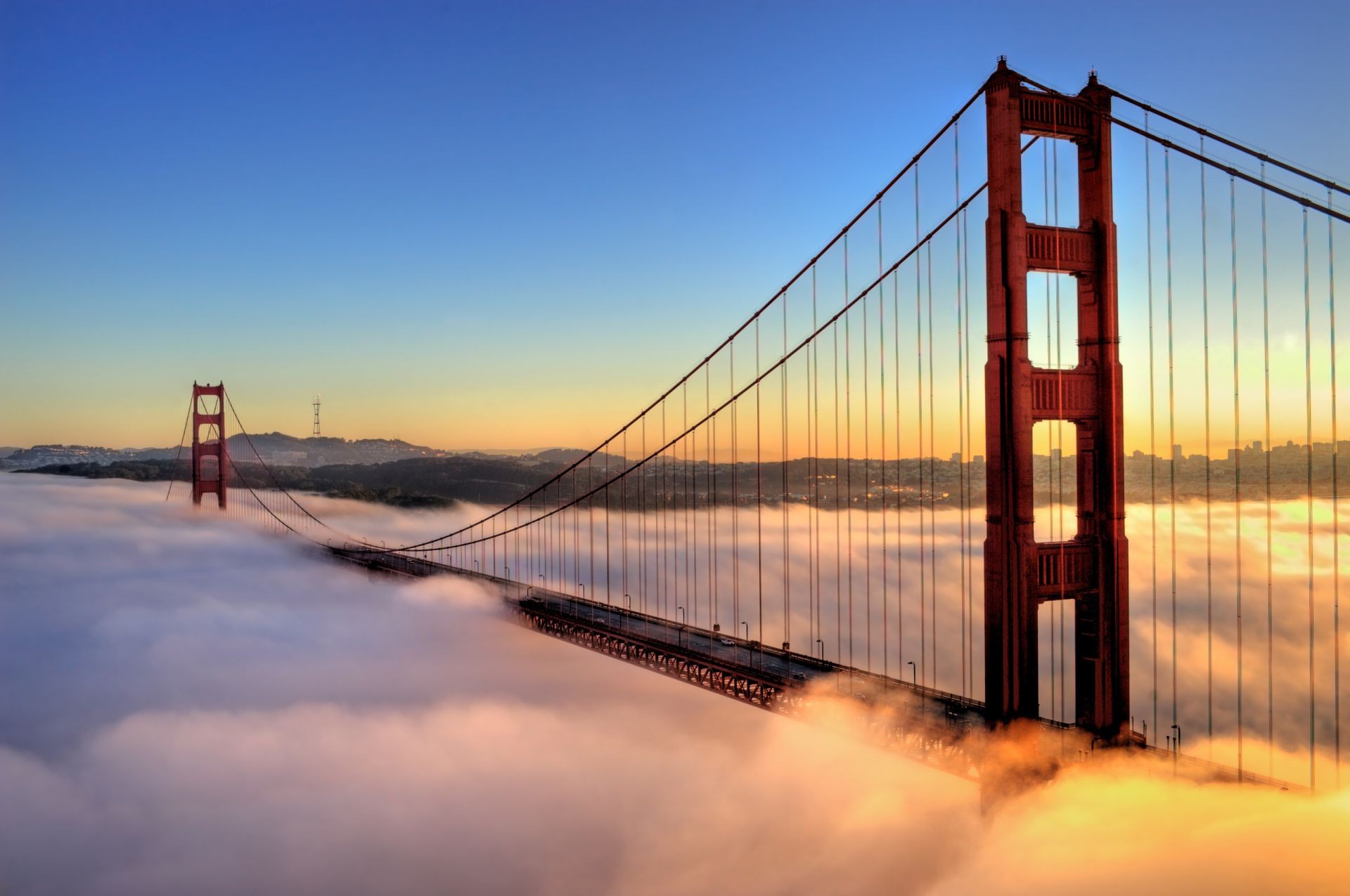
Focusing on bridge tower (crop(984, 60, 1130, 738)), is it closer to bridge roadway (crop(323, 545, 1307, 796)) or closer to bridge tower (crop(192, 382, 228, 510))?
bridge roadway (crop(323, 545, 1307, 796))

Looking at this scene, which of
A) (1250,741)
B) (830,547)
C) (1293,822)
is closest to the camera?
(1293,822)

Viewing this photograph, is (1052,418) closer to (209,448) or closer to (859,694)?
(859,694)

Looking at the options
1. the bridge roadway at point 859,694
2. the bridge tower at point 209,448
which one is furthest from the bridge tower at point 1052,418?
the bridge tower at point 209,448

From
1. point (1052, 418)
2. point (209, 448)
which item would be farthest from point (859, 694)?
point (209, 448)

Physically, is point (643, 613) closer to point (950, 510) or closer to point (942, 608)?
point (942, 608)

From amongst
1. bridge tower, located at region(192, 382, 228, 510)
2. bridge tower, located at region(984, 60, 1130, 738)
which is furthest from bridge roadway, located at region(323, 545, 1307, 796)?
bridge tower, located at region(192, 382, 228, 510)

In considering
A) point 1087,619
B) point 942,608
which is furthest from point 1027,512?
point 942,608

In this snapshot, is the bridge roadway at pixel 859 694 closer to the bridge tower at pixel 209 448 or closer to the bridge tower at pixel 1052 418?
the bridge tower at pixel 1052 418

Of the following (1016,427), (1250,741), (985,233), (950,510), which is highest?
(985,233)
